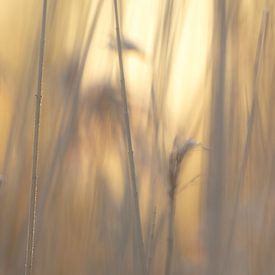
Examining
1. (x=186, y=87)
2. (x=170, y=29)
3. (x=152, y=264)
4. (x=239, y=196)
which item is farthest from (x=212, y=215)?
(x=170, y=29)

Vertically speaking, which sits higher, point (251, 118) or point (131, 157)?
point (251, 118)

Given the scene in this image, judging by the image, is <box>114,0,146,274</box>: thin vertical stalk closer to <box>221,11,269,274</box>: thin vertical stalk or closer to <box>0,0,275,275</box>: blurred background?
<box>0,0,275,275</box>: blurred background

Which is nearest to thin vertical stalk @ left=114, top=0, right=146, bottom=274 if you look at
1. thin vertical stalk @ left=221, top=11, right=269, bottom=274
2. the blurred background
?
the blurred background

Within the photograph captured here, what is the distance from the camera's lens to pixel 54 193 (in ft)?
3.89

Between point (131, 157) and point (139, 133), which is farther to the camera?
point (139, 133)

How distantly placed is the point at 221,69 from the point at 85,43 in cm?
31

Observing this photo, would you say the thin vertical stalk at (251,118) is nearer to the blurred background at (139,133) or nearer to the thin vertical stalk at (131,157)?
the blurred background at (139,133)

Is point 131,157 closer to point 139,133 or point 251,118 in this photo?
point 139,133

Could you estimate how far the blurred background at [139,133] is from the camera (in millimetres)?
1183

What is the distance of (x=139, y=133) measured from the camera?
4.03 feet

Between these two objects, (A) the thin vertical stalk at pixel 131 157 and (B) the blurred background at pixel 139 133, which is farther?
(B) the blurred background at pixel 139 133

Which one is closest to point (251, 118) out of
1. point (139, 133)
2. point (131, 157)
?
point (139, 133)

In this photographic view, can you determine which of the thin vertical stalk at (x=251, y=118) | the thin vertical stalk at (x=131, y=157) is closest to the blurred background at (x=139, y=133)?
the thin vertical stalk at (x=251, y=118)

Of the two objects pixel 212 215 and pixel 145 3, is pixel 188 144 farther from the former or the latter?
pixel 145 3
